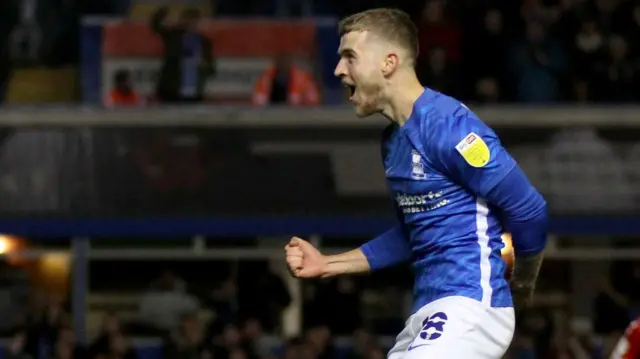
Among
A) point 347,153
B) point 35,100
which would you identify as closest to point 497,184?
point 347,153

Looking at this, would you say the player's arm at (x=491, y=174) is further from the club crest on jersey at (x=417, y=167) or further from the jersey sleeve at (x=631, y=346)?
the jersey sleeve at (x=631, y=346)

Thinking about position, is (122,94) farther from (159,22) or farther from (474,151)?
(474,151)

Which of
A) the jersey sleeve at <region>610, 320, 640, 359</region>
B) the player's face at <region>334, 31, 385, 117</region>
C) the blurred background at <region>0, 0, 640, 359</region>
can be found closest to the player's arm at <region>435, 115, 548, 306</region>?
the player's face at <region>334, 31, 385, 117</region>

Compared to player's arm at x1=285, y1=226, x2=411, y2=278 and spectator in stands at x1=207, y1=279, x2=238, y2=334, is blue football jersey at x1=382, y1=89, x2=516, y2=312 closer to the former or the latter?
player's arm at x1=285, y1=226, x2=411, y2=278

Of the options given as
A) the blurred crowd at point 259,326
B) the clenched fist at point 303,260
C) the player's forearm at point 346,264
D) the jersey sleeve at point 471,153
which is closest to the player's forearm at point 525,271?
the jersey sleeve at point 471,153

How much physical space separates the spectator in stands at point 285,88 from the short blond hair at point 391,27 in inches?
347

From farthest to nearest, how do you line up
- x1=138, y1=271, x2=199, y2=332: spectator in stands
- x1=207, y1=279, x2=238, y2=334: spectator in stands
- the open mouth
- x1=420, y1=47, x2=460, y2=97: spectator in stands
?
x1=138, y1=271, x2=199, y2=332: spectator in stands < x1=420, y1=47, x2=460, y2=97: spectator in stands < x1=207, y1=279, x2=238, y2=334: spectator in stands < the open mouth

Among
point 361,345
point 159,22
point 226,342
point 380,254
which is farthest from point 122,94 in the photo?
point 380,254

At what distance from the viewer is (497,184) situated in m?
5.64

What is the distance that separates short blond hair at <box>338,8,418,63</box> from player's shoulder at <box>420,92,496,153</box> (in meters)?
0.22

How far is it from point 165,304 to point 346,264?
29.5 ft

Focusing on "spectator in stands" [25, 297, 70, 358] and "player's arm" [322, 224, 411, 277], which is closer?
"player's arm" [322, 224, 411, 277]

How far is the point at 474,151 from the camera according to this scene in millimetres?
5602

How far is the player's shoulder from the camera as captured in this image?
564 cm
